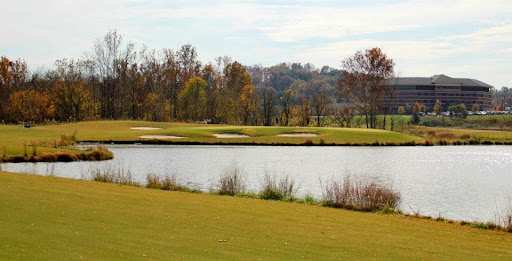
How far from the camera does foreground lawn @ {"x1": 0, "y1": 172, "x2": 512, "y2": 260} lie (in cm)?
1286

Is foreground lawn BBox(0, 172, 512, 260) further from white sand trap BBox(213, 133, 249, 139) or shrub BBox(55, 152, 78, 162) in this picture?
white sand trap BBox(213, 133, 249, 139)

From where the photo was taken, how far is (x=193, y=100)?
108250 millimetres

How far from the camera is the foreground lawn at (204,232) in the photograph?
12859 mm

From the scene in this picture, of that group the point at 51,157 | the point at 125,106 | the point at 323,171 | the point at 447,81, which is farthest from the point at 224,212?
the point at 447,81

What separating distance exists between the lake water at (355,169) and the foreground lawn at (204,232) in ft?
19.2

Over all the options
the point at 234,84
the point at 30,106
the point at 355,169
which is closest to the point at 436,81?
the point at 234,84

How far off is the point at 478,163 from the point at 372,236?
3373 centimetres

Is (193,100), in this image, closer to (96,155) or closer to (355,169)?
(96,155)

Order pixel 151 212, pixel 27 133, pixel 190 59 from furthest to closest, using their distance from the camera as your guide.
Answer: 1. pixel 190 59
2. pixel 27 133
3. pixel 151 212

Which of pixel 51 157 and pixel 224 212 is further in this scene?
pixel 51 157

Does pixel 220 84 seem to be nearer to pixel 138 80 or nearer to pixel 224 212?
pixel 138 80

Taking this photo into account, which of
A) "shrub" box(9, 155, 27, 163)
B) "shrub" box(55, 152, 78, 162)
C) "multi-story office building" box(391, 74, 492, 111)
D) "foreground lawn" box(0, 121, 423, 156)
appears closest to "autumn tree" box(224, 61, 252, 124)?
"foreground lawn" box(0, 121, 423, 156)

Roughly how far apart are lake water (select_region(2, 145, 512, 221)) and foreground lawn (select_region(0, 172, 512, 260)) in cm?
586

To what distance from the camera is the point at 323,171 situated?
38.9m
